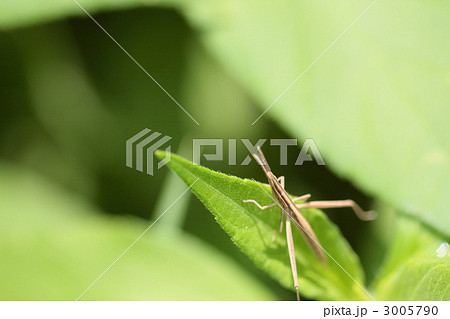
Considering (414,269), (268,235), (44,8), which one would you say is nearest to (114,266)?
(268,235)

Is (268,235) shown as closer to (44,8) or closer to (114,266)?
(114,266)

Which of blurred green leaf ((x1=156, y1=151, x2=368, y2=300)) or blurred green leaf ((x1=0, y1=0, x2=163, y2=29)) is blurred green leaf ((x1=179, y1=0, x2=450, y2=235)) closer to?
blurred green leaf ((x1=156, y1=151, x2=368, y2=300))

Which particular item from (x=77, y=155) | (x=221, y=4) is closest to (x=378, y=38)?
(x=221, y=4)

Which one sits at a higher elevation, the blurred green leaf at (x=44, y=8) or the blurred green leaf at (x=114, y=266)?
the blurred green leaf at (x=44, y=8)

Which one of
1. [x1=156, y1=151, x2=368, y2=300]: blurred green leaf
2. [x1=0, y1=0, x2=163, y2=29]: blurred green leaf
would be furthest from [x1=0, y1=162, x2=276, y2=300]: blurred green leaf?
[x1=0, y1=0, x2=163, y2=29]: blurred green leaf

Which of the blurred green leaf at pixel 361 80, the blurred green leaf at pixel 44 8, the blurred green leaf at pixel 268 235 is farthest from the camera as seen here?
the blurred green leaf at pixel 44 8

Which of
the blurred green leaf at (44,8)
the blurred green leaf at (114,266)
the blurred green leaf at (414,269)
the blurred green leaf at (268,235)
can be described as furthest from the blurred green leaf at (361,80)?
the blurred green leaf at (114,266)

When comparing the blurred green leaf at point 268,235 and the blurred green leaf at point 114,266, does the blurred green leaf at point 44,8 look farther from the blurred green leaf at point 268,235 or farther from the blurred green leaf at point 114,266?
the blurred green leaf at point 268,235
